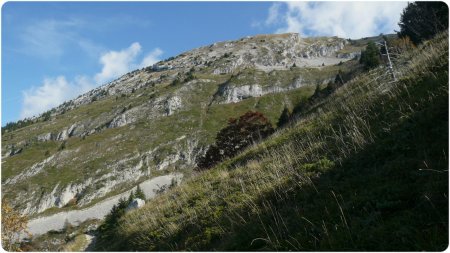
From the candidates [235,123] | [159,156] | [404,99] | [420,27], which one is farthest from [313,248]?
[159,156]

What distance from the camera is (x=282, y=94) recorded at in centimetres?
18762

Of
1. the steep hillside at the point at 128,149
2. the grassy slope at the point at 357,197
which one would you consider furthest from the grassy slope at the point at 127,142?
the grassy slope at the point at 357,197

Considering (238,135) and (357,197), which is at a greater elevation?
(238,135)

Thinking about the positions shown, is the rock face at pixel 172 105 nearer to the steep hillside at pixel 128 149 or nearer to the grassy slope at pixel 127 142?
the steep hillside at pixel 128 149

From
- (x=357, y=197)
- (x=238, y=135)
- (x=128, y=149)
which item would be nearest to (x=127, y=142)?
(x=128, y=149)

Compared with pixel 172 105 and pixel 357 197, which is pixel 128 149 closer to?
pixel 172 105

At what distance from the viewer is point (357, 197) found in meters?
7.50

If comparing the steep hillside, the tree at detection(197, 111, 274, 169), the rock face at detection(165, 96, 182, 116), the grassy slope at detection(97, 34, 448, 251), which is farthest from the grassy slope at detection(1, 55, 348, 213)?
the grassy slope at detection(97, 34, 448, 251)

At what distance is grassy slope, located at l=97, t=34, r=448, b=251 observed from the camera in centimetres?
625

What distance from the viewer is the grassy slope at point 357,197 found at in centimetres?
625

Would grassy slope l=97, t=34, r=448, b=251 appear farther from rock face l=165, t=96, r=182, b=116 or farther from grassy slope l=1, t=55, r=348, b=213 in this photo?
rock face l=165, t=96, r=182, b=116

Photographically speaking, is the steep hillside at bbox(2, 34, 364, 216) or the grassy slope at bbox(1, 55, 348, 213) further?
the grassy slope at bbox(1, 55, 348, 213)

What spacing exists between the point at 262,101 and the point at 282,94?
1198 centimetres

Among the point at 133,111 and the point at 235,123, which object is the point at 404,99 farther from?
the point at 133,111
